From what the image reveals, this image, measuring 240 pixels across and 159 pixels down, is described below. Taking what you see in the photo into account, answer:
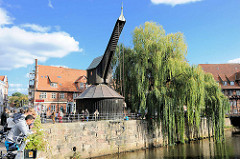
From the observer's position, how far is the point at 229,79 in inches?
1556

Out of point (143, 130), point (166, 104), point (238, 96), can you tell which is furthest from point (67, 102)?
point (238, 96)

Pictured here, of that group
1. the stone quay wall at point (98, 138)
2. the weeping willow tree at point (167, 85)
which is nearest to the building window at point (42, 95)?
the weeping willow tree at point (167, 85)

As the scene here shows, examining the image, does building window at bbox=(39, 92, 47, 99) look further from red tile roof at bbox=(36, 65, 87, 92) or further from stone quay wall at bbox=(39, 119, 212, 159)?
stone quay wall at bbox=(39, 119, 212, 159)

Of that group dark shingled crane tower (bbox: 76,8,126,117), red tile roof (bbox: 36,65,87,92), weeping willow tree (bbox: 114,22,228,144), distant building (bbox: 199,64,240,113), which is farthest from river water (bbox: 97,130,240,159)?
distant building (bbox: 199,64,240,113)

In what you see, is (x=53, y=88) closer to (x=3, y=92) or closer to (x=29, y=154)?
→ (x=3, y=92)

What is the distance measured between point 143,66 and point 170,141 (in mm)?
7615

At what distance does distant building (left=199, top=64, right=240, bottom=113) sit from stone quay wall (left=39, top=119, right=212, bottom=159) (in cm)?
2617

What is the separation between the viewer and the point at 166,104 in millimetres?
17453

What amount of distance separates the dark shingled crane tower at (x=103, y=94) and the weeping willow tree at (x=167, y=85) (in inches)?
89.9

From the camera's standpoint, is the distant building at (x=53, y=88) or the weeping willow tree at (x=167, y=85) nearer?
the weeping willow tree at (x=167, y=85)

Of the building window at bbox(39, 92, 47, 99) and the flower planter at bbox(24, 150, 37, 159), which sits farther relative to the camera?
the building window at bbox(39, 92, 47, 99)

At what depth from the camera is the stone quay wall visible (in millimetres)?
12828

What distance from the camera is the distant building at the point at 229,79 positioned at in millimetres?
37719

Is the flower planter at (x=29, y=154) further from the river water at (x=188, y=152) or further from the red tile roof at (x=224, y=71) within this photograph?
the red tile roof at (x=224, y=71)
